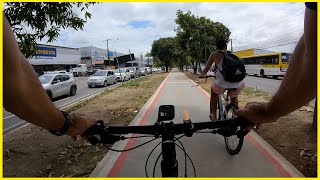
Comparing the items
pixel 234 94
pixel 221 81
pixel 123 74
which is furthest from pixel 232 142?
pixel 123 74

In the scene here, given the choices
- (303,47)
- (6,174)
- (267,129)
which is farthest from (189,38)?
(303,47)

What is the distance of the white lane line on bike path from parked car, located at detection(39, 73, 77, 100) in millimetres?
12694

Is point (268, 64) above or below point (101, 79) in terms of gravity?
above

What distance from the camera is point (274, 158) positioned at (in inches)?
199

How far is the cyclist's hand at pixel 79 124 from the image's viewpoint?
1.74 metres

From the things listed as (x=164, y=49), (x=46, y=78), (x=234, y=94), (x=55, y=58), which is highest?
(x=164, y=49)

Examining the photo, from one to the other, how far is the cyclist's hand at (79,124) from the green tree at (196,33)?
33.9 m

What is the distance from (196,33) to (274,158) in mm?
31326

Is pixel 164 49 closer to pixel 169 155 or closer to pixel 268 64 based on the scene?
→ pixel 268 64

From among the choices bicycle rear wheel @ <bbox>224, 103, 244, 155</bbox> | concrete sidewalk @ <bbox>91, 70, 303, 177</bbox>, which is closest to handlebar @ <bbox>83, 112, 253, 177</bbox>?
concrete sidewalk @ <bbox>91, 70, 303, 177</bbox>

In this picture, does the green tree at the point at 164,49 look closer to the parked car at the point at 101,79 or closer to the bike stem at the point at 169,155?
Answer: the parked car at the point at 101,79

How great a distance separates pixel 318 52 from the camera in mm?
1333

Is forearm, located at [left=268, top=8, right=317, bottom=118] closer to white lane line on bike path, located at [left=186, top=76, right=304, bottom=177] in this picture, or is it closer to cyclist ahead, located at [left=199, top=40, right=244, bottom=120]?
white lane line on bike path, located at [left=186, top=76, right=304, bottom=177]

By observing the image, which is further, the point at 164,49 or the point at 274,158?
the point at 164,49
